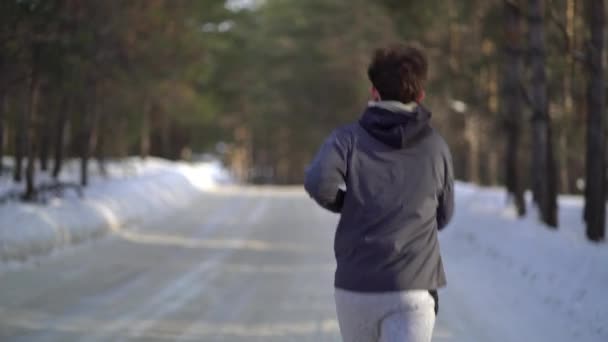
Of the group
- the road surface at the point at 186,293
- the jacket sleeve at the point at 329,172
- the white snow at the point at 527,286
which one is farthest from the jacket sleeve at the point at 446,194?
the road surface at the point at 186,293

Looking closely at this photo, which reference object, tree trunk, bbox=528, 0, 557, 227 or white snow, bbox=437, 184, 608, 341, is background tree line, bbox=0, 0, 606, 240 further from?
white snow, bbox=437, 184, 608, 341

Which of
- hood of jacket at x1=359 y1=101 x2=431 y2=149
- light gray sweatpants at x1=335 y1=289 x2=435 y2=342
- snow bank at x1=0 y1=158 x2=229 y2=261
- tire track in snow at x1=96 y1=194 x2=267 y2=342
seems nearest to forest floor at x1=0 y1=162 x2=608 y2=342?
tire track in snow at x1=96 y1=194 x2=267 y2=342

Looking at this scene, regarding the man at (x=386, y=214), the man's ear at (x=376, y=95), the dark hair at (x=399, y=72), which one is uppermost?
the dark hair at (x=399, y=72)

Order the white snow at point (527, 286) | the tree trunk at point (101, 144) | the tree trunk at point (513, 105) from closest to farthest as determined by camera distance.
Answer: the white snow at point (527, 286) < the tree trunk at point (513, 105) < the tree trunk at point (101, 144)

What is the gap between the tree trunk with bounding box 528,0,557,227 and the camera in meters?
14.0

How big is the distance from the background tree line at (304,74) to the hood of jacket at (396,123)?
917 centimetres

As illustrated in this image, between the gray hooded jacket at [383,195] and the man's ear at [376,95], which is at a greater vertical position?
the man's ear at [376,95]

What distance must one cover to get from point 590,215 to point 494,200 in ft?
25.4

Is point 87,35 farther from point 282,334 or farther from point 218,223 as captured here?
point 282,334

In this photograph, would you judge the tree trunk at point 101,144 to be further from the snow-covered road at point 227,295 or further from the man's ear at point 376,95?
the man's ear at point 376,95

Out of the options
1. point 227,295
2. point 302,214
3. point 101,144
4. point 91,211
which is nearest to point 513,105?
point 302,214

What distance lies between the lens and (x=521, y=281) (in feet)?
33.4

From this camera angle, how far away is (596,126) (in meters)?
11.7

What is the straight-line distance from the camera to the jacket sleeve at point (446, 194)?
130 inches
